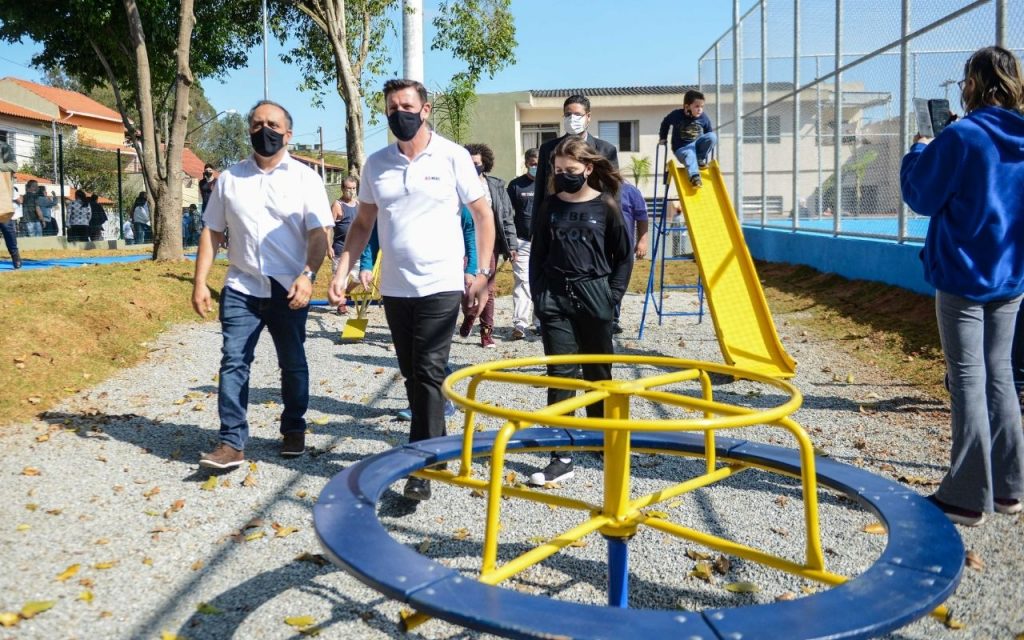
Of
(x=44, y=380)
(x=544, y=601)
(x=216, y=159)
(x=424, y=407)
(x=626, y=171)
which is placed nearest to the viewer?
(x=544, y=601)

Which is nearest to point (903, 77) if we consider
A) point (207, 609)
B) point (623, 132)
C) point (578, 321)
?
point (578, 321)

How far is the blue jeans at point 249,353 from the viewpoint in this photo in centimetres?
538

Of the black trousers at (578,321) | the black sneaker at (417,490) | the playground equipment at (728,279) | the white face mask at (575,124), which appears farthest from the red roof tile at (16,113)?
the black sneaker at (417,490)

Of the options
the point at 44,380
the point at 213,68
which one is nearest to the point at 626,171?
the point at 213,68

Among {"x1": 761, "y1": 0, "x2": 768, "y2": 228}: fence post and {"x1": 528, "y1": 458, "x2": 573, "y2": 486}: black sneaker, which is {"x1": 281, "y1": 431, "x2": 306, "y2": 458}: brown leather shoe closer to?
{"x1": 528, "y1": 458, "x2": 573, "y2": 486}: black sneaker

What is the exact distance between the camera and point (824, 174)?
1489cm

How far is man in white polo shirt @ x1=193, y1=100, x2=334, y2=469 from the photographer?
17.7 ft

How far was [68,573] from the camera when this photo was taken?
387 centimetres

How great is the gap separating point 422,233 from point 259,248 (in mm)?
1156

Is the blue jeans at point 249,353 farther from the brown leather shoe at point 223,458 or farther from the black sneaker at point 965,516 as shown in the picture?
the black sneaker at point 965,516

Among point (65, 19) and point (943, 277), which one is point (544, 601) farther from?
point (65, 19)

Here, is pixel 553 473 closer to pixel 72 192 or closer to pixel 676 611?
pixel 676 611

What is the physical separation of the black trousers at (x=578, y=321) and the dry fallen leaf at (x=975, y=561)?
193cm

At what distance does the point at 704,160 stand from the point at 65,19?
1945 centimetres
